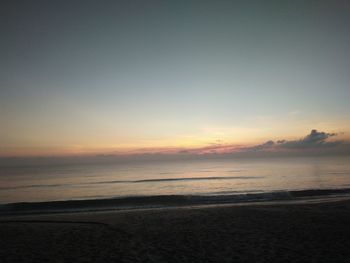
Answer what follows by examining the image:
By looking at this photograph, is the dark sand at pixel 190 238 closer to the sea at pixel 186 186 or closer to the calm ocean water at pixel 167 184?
the sea at pixel 186 186

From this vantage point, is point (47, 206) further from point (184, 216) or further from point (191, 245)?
point (191, 245)

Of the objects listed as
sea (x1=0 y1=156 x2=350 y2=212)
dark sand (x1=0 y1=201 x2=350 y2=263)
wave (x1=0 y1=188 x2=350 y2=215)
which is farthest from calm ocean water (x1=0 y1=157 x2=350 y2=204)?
dark sand (x1=0 y1=201 x2=350 y2=263)

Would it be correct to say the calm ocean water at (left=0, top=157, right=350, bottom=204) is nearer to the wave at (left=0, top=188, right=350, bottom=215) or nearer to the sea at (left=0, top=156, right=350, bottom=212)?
the sea at (left=0, top=156, right=350, bottom=212)

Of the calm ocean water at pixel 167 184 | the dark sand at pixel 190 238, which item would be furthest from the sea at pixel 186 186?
the dark sand at pixel 190 238

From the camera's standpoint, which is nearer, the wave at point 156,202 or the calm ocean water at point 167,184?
the wave at point 156,202

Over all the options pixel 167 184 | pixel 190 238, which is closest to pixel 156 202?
pixel 190 238

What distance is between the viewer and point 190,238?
40.3 feet

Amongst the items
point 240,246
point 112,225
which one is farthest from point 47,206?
point 240,246

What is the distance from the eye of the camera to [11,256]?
1034cm

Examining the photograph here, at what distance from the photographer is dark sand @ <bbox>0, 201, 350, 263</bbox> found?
9844 mm

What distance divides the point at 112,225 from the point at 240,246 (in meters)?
7.62

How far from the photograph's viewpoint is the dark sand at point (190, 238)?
9844 mm

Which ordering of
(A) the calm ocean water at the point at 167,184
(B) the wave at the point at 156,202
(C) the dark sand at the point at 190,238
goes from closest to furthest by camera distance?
1. (C) the dark sand at the point at 190,238
2. (B) the wave at the point at 156,202
3. (A) the calm ocean water at the point at 167,184

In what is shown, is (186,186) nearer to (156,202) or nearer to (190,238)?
(156,202)
